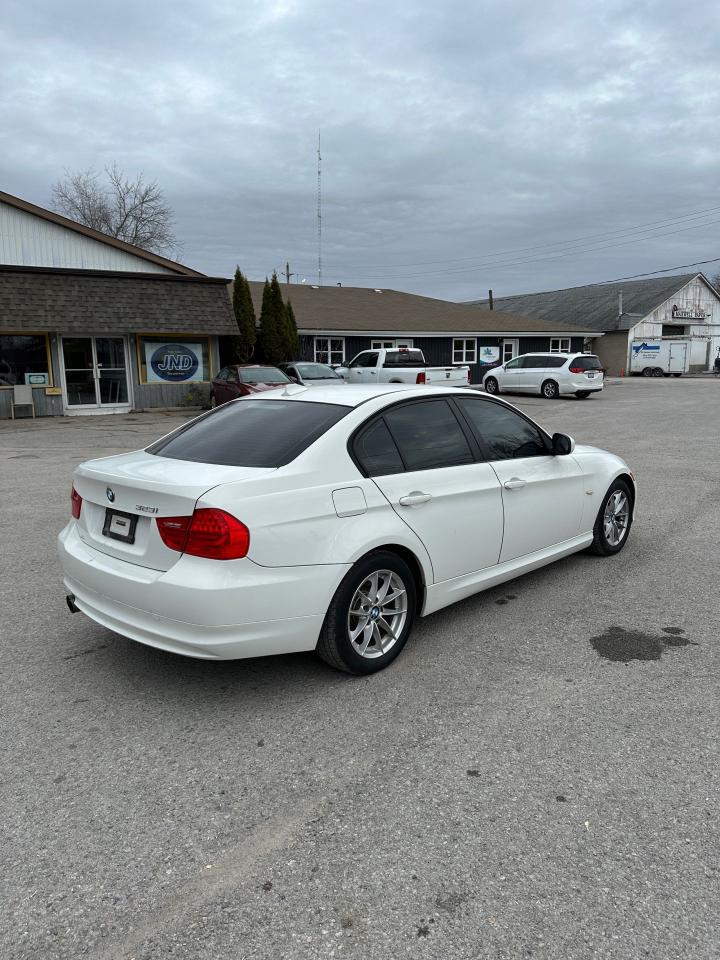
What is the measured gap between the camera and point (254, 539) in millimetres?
3262

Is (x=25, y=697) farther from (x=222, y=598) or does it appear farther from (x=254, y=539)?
(x=254, y=539)

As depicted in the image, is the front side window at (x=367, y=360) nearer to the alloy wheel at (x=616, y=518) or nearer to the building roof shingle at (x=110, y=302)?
the building roof shingle at (x=110, y=302)

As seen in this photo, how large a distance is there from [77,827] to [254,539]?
132cm

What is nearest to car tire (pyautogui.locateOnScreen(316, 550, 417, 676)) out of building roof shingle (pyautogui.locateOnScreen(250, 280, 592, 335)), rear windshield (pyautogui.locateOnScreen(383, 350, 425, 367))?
rear windshield (pyautogui.locateOnScreen(383, 350, 425, 367))

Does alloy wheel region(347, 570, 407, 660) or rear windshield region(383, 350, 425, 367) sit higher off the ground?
rear windshield region(383, 350, 425, 367)

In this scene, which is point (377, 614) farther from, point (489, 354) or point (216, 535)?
point (489, 354)

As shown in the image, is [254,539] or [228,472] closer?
[254,539]

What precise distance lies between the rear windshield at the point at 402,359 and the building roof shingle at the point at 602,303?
1068 inches

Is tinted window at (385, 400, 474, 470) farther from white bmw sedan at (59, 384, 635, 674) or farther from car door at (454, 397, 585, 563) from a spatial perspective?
car door at (454, 397, 585, 563)

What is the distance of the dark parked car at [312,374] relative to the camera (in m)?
20.6

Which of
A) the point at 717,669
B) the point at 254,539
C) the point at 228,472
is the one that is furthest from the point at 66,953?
the point at 717,669

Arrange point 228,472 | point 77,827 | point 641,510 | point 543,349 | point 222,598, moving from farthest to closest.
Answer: point 543,349 < point 641,510 < point 228,472 < point 222,598 < point 77,827

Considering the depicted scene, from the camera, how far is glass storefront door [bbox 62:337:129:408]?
20047 millimetres

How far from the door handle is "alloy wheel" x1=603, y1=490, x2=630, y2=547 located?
239cm
